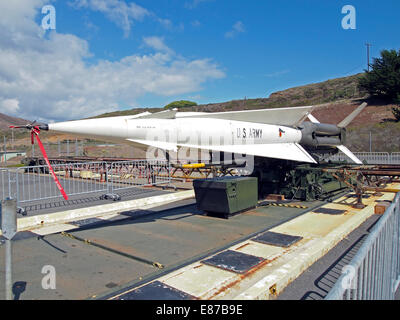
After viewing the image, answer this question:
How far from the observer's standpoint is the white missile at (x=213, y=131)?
564 centimetres

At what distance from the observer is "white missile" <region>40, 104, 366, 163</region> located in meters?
5.64

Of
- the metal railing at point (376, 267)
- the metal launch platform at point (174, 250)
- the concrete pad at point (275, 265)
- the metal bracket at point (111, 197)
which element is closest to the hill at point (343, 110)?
the metal launch platform at point (174, 250)

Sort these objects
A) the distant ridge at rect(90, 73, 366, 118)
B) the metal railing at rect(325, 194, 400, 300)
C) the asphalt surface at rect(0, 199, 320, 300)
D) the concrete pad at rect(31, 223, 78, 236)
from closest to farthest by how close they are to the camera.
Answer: the metal railing at rect(325, 194, 400, 300)
the asphalt surface at rect(0, 199, 320, 300)
the concrete pad at rect(31, 223, 78, 236)
the distant ridge at rect(90, 73, 366, 118)

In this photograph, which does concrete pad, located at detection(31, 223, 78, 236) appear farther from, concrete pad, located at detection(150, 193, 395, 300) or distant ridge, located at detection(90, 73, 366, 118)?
distant ridge, located at detection(90, 73, 366, 118)

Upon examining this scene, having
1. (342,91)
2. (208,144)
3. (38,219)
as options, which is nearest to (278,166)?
(208,144)

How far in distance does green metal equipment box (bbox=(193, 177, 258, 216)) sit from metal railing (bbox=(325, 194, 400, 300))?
3754 mm

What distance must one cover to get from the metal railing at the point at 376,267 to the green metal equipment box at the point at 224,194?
3.75 meters

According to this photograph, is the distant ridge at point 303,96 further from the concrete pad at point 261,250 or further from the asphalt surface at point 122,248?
the concrete pad at point 261,250

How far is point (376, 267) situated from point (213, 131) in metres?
4.42

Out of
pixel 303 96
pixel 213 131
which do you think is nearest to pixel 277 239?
pixel 213 131

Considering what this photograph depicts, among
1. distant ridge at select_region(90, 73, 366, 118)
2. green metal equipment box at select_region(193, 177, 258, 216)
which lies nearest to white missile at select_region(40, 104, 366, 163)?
green metal equipment box at select_region(193, 177, 258, 216)

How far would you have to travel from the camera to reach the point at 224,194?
7.12 meters

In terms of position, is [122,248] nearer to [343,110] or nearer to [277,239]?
[277,239]

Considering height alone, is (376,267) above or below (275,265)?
above
